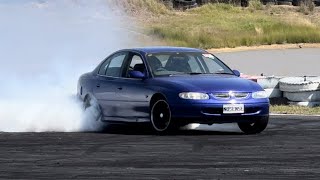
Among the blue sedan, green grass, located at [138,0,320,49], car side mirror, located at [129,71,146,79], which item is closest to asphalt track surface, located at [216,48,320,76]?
green grass, located at [138,0,320,49]

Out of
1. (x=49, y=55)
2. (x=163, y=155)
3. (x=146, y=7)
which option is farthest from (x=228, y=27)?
(x=163, y=155)

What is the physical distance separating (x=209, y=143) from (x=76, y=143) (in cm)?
172

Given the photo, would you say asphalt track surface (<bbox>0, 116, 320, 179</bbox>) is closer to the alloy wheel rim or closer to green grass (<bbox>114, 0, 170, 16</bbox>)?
the alloy wheel rim

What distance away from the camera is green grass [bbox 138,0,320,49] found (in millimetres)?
45406

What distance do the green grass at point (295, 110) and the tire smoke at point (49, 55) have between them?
3.83m

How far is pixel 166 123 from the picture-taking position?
14000 millimetres

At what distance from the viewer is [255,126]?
47.1 feet

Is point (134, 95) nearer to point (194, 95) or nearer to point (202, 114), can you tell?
point (194, 95)

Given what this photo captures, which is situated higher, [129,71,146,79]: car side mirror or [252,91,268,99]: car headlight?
[129,71,146,79]: car side mirror

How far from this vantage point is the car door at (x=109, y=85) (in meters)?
15.0

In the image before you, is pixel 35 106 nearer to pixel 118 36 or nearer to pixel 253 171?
pixel 253 171

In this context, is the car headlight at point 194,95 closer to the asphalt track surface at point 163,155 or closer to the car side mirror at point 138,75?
the asphalt track surface at point 163,155

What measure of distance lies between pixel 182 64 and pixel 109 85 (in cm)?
119

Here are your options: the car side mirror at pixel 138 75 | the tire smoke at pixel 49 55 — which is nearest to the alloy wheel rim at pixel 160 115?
the car side mirror at pixel 138 75
